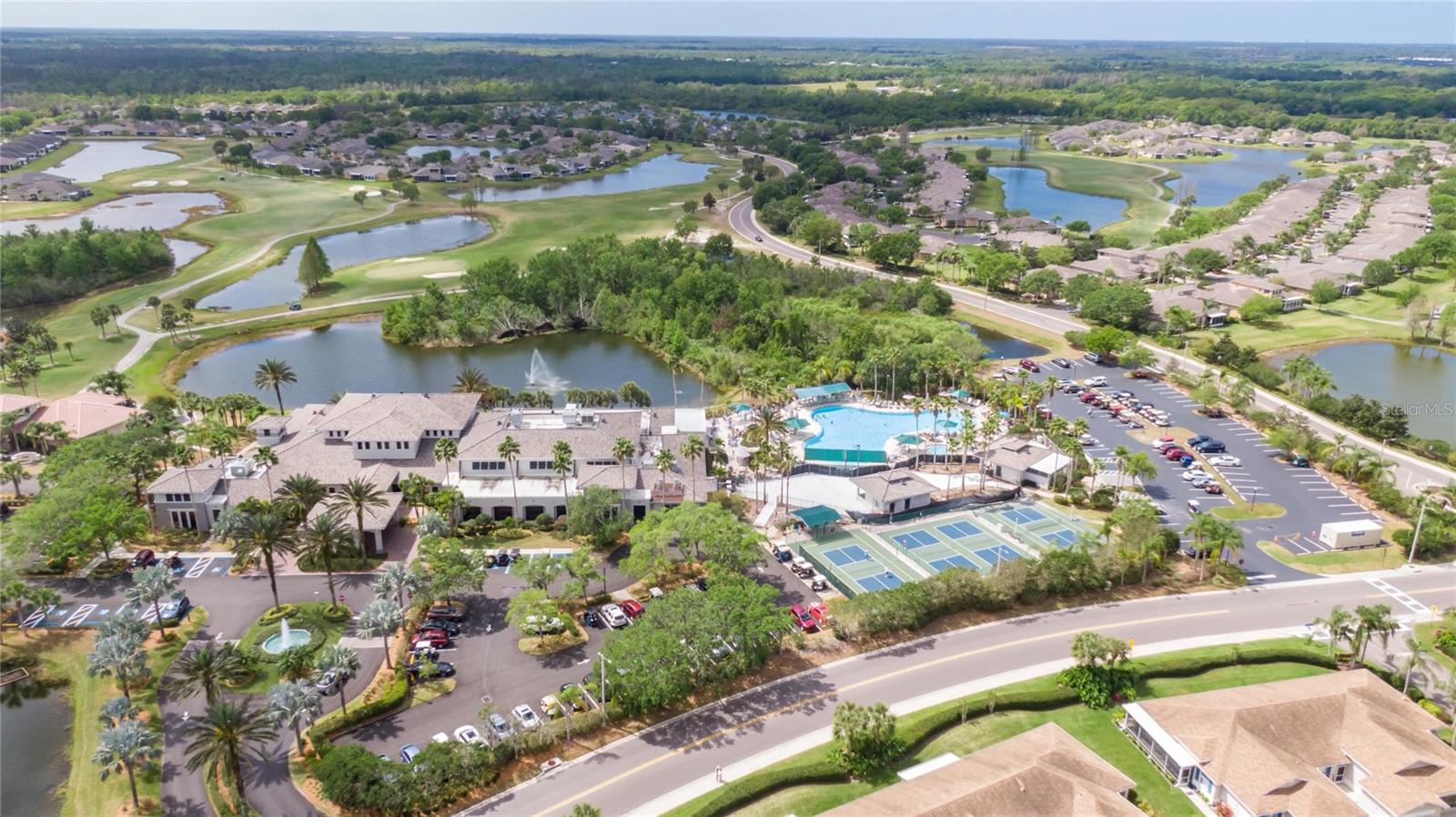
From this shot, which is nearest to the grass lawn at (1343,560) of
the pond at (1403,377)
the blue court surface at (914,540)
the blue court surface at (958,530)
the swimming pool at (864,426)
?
the blue court surface at (958,530)

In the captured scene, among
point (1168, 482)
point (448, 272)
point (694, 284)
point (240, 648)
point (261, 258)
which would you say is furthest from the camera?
point (261, 258)

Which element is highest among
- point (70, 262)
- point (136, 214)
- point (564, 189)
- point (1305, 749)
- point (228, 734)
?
point (564, 189)

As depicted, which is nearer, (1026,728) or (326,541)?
(1026,728)

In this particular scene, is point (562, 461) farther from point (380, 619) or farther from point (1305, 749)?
point (1305, 749)

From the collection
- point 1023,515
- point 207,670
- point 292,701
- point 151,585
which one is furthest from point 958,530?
point 151,585

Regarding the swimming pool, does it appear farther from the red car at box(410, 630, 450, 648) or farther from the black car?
the red car at box(410, 630, 450, 648)

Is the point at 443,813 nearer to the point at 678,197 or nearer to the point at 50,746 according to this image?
the point at 50,746

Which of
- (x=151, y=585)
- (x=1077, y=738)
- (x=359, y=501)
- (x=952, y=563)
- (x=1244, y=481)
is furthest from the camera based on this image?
(x=1244, y=481)

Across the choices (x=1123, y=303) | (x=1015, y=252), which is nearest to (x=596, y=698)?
(x=1123, y=303)
